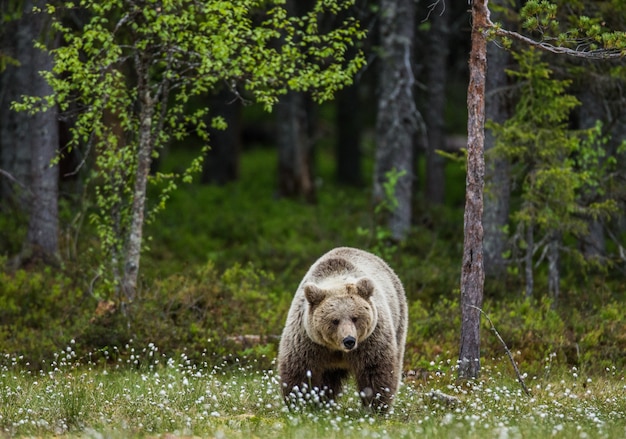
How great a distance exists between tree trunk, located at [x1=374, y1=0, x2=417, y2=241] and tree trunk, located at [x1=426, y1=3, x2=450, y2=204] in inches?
116

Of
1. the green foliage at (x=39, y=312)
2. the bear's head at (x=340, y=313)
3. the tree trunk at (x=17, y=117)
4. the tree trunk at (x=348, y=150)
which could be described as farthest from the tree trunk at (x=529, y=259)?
the tree trunk at (x=348, y=150)

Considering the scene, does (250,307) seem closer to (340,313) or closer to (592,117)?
(340,313)

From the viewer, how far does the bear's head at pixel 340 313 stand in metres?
9.56

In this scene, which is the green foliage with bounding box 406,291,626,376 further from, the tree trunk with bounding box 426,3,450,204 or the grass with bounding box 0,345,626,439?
the tree trunk with bounding box 426,3,450,204

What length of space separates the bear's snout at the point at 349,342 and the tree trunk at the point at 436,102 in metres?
13.9

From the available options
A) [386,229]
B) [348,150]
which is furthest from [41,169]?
[348,150]

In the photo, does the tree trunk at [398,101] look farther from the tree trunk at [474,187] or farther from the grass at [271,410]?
the tree trunk at [474,187]

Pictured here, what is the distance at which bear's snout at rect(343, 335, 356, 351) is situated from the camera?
9273 mm

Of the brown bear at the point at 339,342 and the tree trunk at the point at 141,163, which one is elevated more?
the tree trunk at the point at 141,163

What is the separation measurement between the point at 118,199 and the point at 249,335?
117 inches

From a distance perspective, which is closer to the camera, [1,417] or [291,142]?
[1,417]

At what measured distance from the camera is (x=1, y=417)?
28.2 feet

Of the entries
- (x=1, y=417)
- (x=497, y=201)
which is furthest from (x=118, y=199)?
(x=497, y=201)

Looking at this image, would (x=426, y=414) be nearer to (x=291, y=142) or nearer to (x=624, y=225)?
(x=624, y=225)
